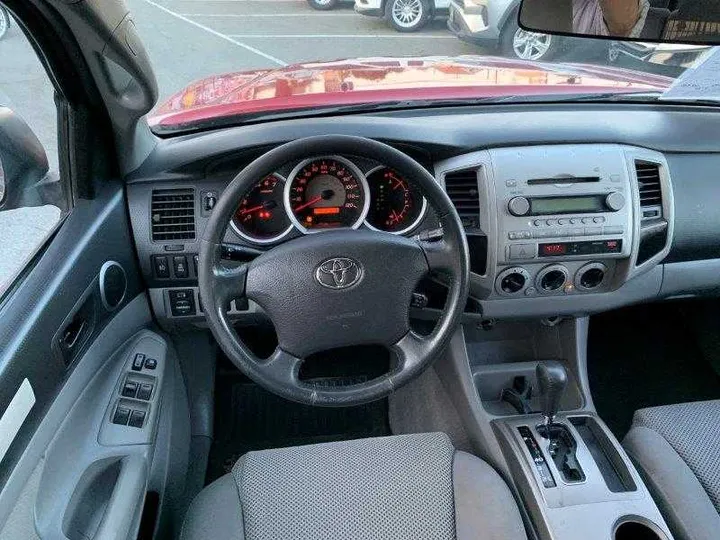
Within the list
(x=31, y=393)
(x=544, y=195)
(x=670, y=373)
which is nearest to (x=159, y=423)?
(x=31, y=393)

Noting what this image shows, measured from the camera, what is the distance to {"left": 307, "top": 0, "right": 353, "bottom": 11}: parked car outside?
5.23 metres

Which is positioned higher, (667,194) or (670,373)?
(667,194)

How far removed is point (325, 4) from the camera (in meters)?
5.54

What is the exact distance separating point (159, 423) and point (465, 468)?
870 mm

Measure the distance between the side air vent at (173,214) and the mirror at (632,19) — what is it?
1002mm

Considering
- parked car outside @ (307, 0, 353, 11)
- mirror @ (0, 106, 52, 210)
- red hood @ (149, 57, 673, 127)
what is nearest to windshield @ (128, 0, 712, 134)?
red hood @ (149, 57, 673, 127)

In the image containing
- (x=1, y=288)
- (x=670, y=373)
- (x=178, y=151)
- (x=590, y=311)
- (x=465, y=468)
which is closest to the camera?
(x=1, y=288)

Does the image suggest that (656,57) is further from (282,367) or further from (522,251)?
(282,367)

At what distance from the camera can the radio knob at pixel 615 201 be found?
1.92 metres

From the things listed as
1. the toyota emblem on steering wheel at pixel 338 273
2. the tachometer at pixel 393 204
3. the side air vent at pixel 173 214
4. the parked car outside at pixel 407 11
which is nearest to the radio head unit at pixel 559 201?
the tachometer at pixel 393 204

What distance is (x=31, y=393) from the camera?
1.38m

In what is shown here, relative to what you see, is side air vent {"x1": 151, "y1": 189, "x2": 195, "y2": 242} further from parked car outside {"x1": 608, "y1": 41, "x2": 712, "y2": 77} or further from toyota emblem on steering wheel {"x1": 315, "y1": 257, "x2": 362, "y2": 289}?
parked car outside {"x1": 608, "y1": 41, "x2": 712, "y2": 77}

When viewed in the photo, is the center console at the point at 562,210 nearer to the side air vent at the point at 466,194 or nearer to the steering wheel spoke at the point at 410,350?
the side air vent at the point at 466,194

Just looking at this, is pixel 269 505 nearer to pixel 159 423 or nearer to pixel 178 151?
pixel 159 423
